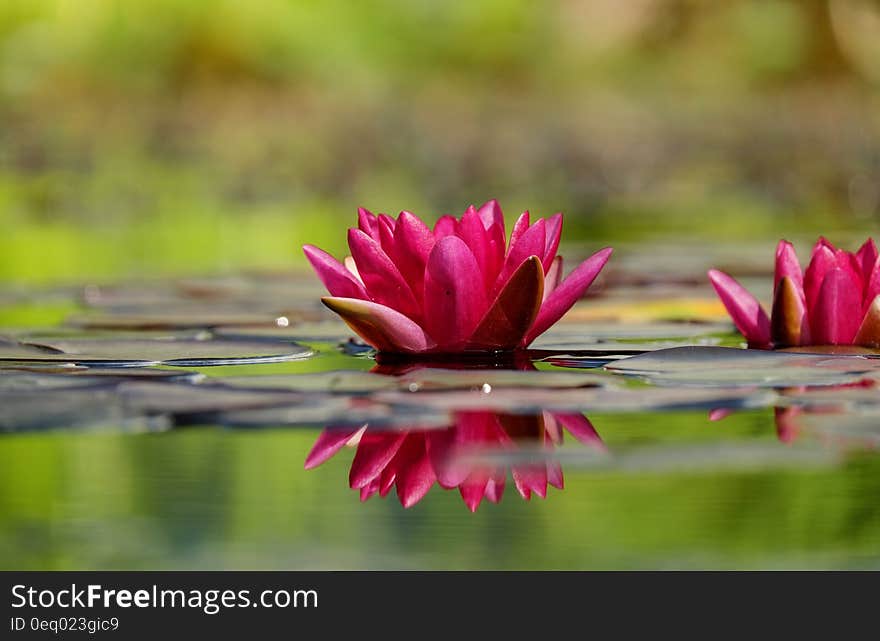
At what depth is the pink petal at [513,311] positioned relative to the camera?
2064 mm

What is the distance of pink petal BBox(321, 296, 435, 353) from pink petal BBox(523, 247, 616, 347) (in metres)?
0.17

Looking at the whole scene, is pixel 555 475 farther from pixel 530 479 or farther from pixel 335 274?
pixel 335 274

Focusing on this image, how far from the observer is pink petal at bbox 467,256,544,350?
2.06 metres

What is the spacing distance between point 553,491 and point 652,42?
42.0 ft

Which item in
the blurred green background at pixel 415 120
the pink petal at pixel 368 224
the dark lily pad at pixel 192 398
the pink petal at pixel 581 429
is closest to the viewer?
the pink petal at pixel 581 429

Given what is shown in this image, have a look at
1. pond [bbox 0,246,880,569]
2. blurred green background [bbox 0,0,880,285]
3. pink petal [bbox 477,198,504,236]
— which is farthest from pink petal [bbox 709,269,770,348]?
blurred green background [bbox 0,0,880,285]

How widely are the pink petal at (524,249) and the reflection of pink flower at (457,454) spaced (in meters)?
0.36

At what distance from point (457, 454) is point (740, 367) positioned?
56cm

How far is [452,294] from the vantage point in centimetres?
209

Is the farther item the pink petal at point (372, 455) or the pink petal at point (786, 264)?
the pink petal at point (786, 264)

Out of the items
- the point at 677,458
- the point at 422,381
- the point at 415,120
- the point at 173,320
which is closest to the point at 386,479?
the point at 677,458

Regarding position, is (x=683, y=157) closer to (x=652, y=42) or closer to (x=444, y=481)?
(x=652, y=42)

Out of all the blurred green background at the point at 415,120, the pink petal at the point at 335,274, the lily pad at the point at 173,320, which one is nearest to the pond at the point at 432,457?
the pink petal at the point at 335,274

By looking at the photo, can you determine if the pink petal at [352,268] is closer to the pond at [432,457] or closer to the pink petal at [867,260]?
the pond at [432,457]
